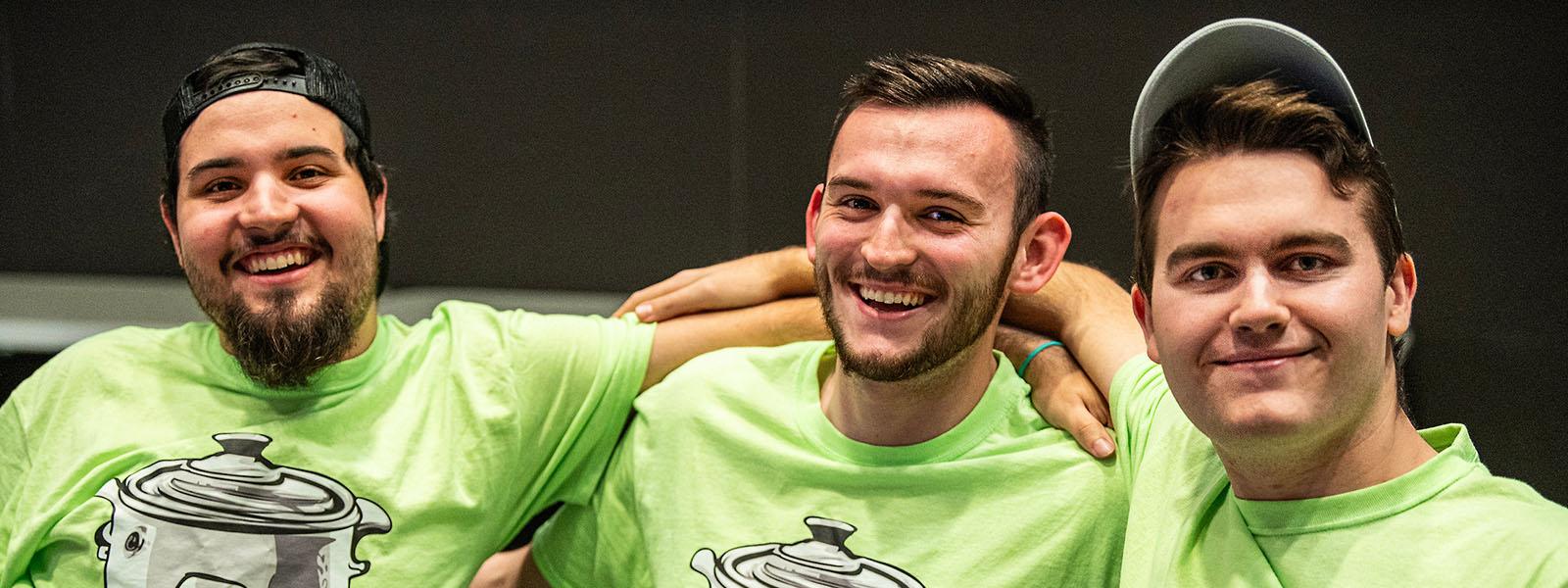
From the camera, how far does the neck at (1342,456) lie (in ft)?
4.90

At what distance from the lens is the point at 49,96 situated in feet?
11.5

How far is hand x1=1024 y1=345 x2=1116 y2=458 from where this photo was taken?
1.86 m

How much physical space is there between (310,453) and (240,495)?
113mm

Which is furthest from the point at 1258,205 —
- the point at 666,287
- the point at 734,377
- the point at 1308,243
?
the point at 666,287

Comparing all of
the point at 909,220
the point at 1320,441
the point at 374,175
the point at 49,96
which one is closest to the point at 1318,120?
the point at 1320,441

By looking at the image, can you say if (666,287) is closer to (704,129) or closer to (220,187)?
(220,187)

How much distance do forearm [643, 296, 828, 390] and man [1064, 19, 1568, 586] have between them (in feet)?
2.34

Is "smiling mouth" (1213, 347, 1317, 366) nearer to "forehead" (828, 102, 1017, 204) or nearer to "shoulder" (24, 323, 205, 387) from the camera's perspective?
"forehead" (828, 102, 1017, 204)

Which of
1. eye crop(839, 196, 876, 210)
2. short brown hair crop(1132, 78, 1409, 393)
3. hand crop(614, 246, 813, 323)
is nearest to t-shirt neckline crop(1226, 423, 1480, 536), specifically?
short brown hair crop(1132, 78, 1409, 393)

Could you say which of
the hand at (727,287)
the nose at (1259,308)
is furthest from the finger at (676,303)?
the nose at (1259,308)

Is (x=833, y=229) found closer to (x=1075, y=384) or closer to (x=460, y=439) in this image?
(x=1075, y=384)

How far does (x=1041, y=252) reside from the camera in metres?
1.99

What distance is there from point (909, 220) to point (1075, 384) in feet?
1.15

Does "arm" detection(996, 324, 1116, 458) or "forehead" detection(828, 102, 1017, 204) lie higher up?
"forehead" detection(828, 102, 1017, 204)
